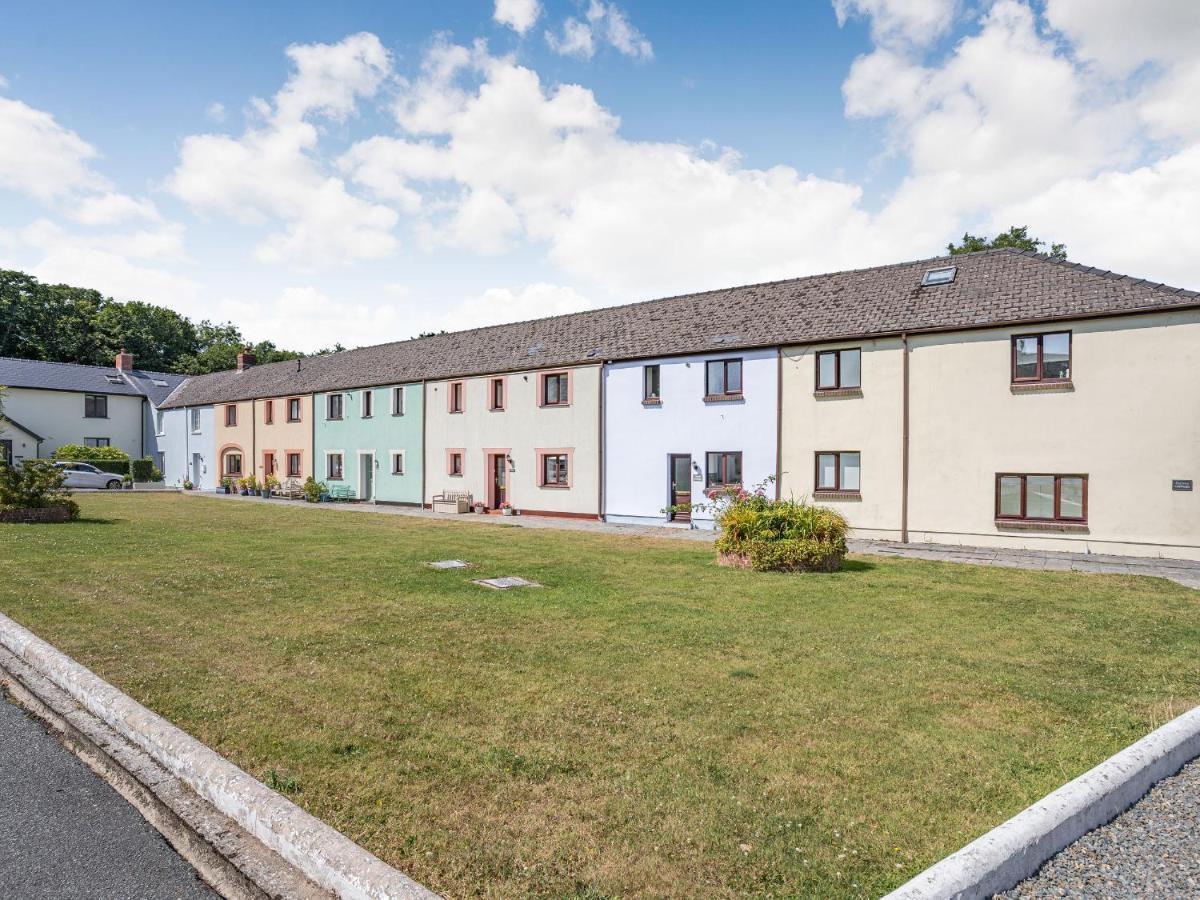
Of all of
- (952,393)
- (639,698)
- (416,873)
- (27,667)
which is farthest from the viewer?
(952,393)

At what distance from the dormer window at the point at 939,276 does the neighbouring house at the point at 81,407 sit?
51.9m

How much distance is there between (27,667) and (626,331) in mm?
22109

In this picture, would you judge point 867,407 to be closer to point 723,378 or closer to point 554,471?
point 723,378

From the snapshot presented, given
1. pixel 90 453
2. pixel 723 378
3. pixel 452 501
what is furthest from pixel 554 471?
pixel 90 453

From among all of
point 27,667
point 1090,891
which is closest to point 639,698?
point 1090,891

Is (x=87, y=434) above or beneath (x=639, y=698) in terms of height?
above

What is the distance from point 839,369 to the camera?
68.5 ft

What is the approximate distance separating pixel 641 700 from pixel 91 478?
47.9 m

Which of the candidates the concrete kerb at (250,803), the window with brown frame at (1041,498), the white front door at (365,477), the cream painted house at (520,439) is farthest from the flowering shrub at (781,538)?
the white front door at (365,477)

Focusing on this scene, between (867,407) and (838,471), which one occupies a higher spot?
(867,407)

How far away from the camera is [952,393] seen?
19.0 meters

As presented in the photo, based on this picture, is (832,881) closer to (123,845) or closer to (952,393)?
(123,845)

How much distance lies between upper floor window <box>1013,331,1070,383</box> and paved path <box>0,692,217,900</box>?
20089 millimetres

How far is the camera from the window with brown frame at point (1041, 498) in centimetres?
1747
